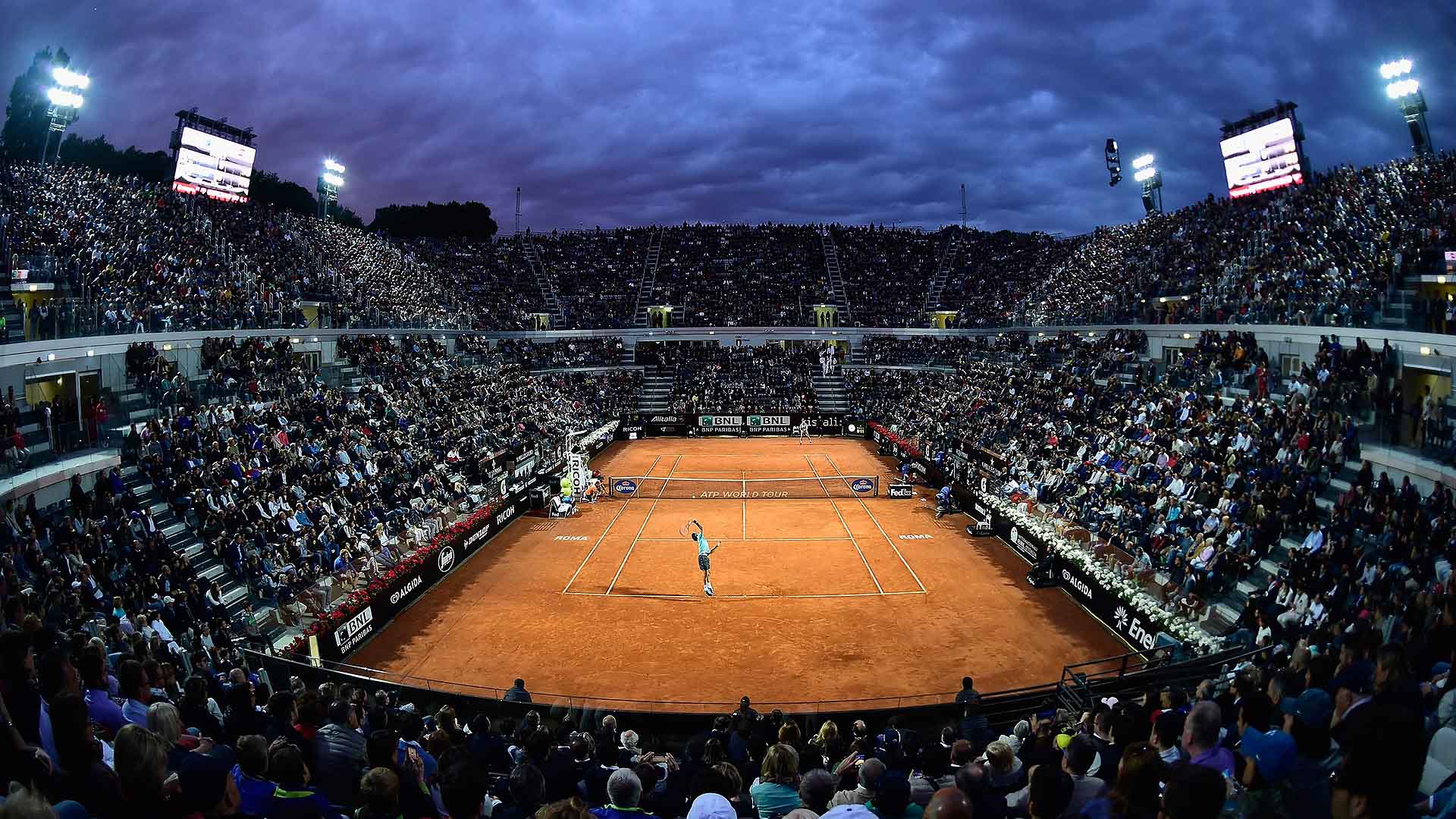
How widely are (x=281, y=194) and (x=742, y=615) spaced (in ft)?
344

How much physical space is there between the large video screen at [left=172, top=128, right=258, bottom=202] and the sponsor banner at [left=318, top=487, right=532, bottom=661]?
32.6 meters

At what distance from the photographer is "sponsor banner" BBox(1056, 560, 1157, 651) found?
1953 cm

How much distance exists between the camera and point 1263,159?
48.3 m

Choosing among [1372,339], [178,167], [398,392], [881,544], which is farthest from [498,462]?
[1372,339]

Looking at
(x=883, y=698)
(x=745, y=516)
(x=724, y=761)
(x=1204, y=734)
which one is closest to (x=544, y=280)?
(x=745, y=516)

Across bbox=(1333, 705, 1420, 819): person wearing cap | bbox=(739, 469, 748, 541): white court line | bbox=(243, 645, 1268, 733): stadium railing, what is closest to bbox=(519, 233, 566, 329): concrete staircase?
bbox=(739, 469, 748, 541): white court line

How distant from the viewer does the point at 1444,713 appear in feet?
21.0

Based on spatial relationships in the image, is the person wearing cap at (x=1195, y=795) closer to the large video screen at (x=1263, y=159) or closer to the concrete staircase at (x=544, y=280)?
the large video screen at (x=1263, y=159)

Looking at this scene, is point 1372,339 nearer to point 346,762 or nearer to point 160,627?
point 346,762

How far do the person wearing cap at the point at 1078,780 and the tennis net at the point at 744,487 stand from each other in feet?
107

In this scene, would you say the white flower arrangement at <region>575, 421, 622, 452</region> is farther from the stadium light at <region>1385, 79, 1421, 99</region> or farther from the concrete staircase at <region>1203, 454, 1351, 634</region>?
the stadium light at <region>1385, 79, 1421, 99</region>

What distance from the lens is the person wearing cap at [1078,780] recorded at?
5.50 m

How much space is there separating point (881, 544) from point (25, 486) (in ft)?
84.8

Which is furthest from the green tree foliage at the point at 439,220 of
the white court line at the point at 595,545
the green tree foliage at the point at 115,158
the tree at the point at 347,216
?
the white court line at the point at 595,545
